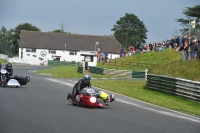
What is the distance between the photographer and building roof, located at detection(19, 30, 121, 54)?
97.2 m

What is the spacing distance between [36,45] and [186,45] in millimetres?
70417

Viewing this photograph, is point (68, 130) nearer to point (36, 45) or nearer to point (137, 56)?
point (137, 56)

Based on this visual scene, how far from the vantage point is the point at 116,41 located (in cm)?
9862

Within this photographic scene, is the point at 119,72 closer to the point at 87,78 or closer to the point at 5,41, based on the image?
the point at 87,78

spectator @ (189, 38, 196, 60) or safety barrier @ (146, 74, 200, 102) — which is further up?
spectator @ (189, 38, 196, 60)

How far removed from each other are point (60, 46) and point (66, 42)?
6.49 ft

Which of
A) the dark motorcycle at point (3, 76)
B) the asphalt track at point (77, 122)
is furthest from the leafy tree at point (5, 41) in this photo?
the asphalt track at point (77, 122)

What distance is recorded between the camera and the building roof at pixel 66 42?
97.2m

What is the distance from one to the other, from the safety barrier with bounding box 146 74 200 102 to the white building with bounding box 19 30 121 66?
6637cm

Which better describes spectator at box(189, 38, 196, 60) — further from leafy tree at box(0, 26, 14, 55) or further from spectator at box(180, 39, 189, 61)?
leafy tree at box(0, 26, 14, 55)

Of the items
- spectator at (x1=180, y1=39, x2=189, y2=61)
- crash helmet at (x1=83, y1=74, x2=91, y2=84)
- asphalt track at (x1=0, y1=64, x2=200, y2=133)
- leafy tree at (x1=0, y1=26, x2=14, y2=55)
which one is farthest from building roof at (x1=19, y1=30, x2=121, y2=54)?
asphalt track at (x1=0, y1=64, x2=200, y2=133)

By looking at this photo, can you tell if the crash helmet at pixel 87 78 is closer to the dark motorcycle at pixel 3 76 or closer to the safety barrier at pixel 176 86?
the safety barrier at pixel 176 86

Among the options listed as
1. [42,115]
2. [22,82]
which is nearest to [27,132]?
[42,115]

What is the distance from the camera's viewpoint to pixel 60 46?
97438 millimetres
